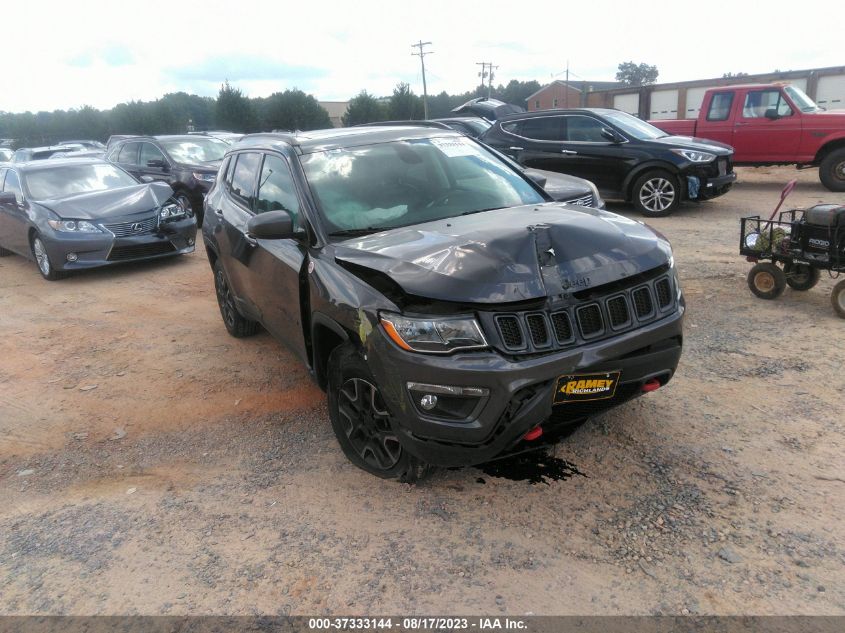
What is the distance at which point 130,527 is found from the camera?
329 centimetres

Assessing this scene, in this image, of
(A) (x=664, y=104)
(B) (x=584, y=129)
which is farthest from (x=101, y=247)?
(A) (x=664, y=104)

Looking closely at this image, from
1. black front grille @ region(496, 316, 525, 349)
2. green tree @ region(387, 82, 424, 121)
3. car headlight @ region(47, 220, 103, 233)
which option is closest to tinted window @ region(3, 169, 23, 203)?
car headlight @ region(47, 220, 103, 233)

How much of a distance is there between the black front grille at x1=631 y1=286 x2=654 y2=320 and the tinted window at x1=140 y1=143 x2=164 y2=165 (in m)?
11.6

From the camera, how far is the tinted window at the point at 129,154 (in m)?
13.3

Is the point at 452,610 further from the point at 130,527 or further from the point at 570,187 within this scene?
the point at 570,187

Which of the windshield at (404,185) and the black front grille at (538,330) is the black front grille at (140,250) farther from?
the black front grille at (538,330)

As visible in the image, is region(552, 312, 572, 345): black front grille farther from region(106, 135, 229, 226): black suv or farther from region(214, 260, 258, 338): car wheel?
region(106, 135, 229, 226): black suv

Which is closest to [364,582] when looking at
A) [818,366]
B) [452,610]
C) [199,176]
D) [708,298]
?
[452,610]

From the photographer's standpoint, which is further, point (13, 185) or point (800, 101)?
point (800, 101)

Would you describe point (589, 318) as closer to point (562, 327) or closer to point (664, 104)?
point (562, 327)

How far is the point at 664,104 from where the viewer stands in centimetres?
2583

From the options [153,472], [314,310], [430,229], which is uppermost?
[430,229]

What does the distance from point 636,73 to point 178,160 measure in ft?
391

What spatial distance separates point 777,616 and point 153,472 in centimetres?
325
